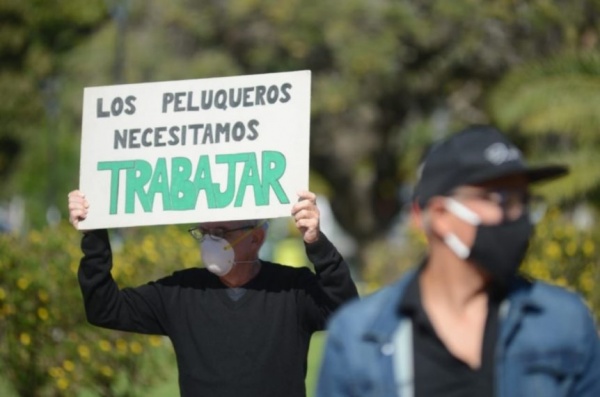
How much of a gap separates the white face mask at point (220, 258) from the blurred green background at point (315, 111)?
4.61 meters

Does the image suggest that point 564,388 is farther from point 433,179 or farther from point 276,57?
point 276,57

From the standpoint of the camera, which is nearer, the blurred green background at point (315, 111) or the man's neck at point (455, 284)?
the man's neck at point (455, 284)

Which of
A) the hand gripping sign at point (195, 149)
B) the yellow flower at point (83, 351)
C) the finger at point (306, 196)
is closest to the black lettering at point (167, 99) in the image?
the hand gripping sign at point (195, 149)

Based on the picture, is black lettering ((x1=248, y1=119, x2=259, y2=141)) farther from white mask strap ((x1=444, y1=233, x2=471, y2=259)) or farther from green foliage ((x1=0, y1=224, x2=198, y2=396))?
green foliage ((x1=0, y1=224, x2=198, y2=396))

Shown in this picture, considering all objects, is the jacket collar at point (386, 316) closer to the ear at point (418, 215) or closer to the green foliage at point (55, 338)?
the ear at point (418, 215)

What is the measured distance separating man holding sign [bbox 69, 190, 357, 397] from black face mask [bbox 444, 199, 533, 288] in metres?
1.79

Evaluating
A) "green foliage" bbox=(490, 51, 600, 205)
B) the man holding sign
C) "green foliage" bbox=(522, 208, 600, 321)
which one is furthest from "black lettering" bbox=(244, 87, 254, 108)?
"green foliage" bbox=(490, 51, 600, 205)

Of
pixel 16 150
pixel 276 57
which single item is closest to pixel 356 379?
pixel 276 57

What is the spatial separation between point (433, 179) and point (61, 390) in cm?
713

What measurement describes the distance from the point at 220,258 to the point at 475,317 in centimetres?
231

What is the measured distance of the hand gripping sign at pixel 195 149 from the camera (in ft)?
17.9

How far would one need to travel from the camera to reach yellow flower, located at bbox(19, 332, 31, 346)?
32.2 ft

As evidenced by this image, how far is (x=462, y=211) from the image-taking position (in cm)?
326

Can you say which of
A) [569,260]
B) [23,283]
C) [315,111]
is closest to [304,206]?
[23,283]
